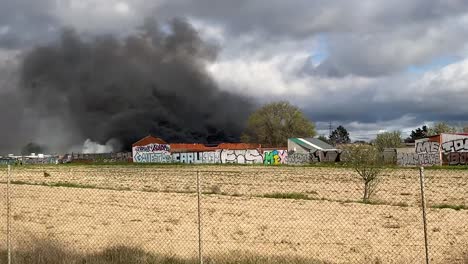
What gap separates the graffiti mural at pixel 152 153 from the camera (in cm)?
10169

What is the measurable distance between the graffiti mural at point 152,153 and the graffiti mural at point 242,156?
46.4 feet

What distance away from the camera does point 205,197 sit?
22.7m

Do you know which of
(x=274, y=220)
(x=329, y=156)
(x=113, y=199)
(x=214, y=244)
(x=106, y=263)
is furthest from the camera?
(x=329, y=156)

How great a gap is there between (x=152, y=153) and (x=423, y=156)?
5831 centimetres

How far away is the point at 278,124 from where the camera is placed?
360 feet

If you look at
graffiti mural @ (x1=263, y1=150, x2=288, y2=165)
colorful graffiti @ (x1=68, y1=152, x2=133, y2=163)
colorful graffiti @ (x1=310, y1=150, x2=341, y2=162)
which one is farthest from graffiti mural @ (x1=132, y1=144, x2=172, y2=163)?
colorful graffiti @ (x1=310, y1=150, x2=341, y2=162)

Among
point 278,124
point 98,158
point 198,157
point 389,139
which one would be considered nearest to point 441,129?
point 389,139

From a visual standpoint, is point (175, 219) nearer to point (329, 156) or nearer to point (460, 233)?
point (460, 233)

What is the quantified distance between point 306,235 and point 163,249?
4008 millimetres

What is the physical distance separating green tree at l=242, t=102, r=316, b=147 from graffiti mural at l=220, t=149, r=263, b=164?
699 inches

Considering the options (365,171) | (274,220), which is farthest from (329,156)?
(274,220)

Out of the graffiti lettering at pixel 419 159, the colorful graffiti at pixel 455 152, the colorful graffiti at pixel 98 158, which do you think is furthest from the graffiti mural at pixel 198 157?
the colorful graffiti at pixel 455 152

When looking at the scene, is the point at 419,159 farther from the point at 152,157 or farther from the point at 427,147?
the point at 152,157

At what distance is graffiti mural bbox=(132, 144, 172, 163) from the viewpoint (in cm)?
10169
